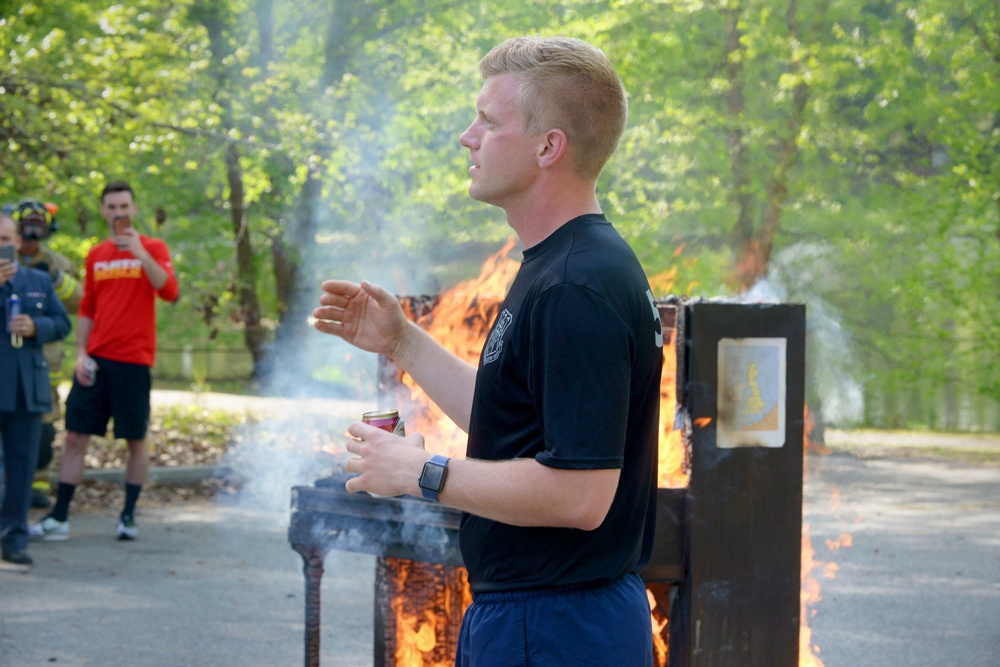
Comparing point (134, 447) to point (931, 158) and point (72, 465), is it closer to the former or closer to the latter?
point (72, 465)

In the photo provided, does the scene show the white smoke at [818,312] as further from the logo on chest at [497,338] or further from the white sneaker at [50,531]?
the logo on chest at [497,338]

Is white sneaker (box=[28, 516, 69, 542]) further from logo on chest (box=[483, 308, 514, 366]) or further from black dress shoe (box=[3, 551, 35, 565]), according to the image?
logo on chest (box=[483, 308, 514, 366])

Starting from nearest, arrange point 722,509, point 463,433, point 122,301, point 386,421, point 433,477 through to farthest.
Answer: point 433,477
point 386,421
point 722,509
point 463,433
point 122,301

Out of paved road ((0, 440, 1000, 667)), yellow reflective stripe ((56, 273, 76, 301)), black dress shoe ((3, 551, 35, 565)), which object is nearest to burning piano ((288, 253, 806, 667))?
paved road ((0, 440, 1000, 667))

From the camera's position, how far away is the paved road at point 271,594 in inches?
209

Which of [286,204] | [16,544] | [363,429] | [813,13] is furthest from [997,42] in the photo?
[363,429]

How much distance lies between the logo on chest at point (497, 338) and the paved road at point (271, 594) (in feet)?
11.1

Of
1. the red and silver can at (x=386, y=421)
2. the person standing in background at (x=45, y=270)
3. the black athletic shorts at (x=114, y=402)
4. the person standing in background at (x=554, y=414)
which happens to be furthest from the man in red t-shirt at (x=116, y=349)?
the person standing in background at (x=554, y=414)

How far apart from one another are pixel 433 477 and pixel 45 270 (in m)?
7.22

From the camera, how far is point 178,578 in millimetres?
6762

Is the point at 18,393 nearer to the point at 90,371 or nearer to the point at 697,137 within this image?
the point at 90,371

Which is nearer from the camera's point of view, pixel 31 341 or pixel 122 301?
pixel 31 341

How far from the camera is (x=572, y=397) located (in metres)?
1.92

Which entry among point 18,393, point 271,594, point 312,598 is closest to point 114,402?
point 18,393
